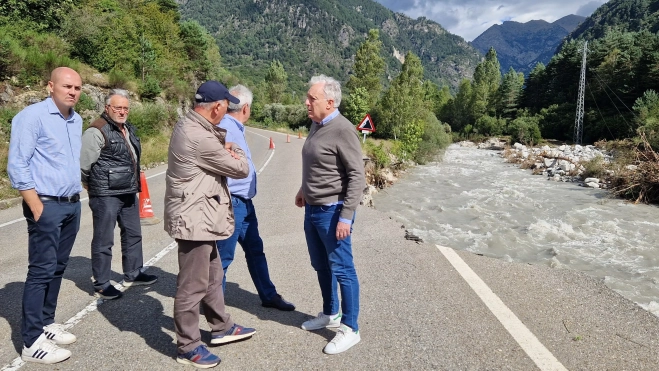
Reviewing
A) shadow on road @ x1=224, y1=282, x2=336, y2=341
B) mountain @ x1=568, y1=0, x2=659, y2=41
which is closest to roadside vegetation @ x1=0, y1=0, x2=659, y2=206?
shadow on road @ x1=224, y1=282, x2=336, y2=341

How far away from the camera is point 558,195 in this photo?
648 inches

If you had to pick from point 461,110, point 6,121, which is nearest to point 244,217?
point 6,121

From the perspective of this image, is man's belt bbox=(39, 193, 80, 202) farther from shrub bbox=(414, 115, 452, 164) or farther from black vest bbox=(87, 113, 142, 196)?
shrub bbox=(414, 115, 452, 164)

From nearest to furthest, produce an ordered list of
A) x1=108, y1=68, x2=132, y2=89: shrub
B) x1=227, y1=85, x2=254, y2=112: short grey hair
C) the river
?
1. x1=227, y1=85, x2=254, y2=112: short grey hair
2. the river
3. x1=108, y1=68, x2=132, y2=89: shrub

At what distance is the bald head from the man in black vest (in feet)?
3.09

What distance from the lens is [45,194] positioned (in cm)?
300

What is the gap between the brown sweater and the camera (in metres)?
3.02

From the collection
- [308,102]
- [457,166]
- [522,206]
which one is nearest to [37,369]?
[308,102]

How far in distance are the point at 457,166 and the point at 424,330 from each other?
25.2 m

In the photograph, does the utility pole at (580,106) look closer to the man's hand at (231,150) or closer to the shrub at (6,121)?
the shrub at (6,121)

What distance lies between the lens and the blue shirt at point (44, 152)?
284 centimetres

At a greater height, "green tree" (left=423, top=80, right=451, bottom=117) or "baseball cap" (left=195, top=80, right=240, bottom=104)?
"baseball cap" (left=195, top=80, right=240, bottom=104)

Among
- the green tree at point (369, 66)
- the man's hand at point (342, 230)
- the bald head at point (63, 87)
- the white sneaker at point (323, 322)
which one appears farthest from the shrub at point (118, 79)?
the green tree at point (369, 66)

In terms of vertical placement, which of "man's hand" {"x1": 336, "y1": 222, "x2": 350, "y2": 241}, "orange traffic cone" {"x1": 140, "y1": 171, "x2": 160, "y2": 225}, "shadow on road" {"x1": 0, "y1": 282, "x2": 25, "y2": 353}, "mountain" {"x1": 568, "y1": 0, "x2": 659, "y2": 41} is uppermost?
"mountain" {"x1": 568, "y1": 0, "x2": 659, "y2": 41}
